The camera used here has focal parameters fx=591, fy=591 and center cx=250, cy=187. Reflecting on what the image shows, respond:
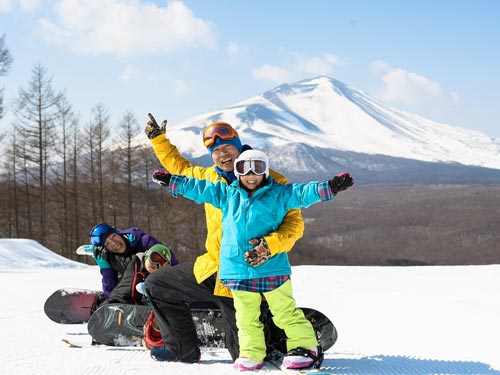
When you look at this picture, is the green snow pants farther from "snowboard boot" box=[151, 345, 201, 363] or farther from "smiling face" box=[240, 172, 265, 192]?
"smiling face" box=[240, 172, 265, 192]

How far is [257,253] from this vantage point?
10.2 feet

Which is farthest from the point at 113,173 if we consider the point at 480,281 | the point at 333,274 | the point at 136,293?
the point at 136,293

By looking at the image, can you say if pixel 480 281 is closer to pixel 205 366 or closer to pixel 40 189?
pixel 205 366

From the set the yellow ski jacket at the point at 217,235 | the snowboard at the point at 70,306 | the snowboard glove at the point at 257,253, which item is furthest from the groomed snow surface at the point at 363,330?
the snowboard glove at the point at 257,253

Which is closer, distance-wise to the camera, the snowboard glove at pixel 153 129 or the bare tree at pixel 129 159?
the snowboard glove at pixel 153 129

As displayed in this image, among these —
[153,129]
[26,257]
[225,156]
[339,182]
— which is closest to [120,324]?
[153,129]

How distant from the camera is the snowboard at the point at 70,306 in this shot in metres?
6.00

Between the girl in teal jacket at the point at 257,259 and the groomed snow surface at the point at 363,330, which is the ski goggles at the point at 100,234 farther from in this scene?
the girl in teal jacket at the point at 257,259

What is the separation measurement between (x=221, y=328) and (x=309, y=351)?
1.03 m

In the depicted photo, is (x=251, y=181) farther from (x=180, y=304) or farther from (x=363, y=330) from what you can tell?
(x=363, y=330)

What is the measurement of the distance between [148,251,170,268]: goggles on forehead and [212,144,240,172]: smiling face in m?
1.11

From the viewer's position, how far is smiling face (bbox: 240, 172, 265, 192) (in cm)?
329

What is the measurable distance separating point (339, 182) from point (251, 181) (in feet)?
1.68

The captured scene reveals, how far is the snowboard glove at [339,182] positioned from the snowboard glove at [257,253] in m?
0.46
